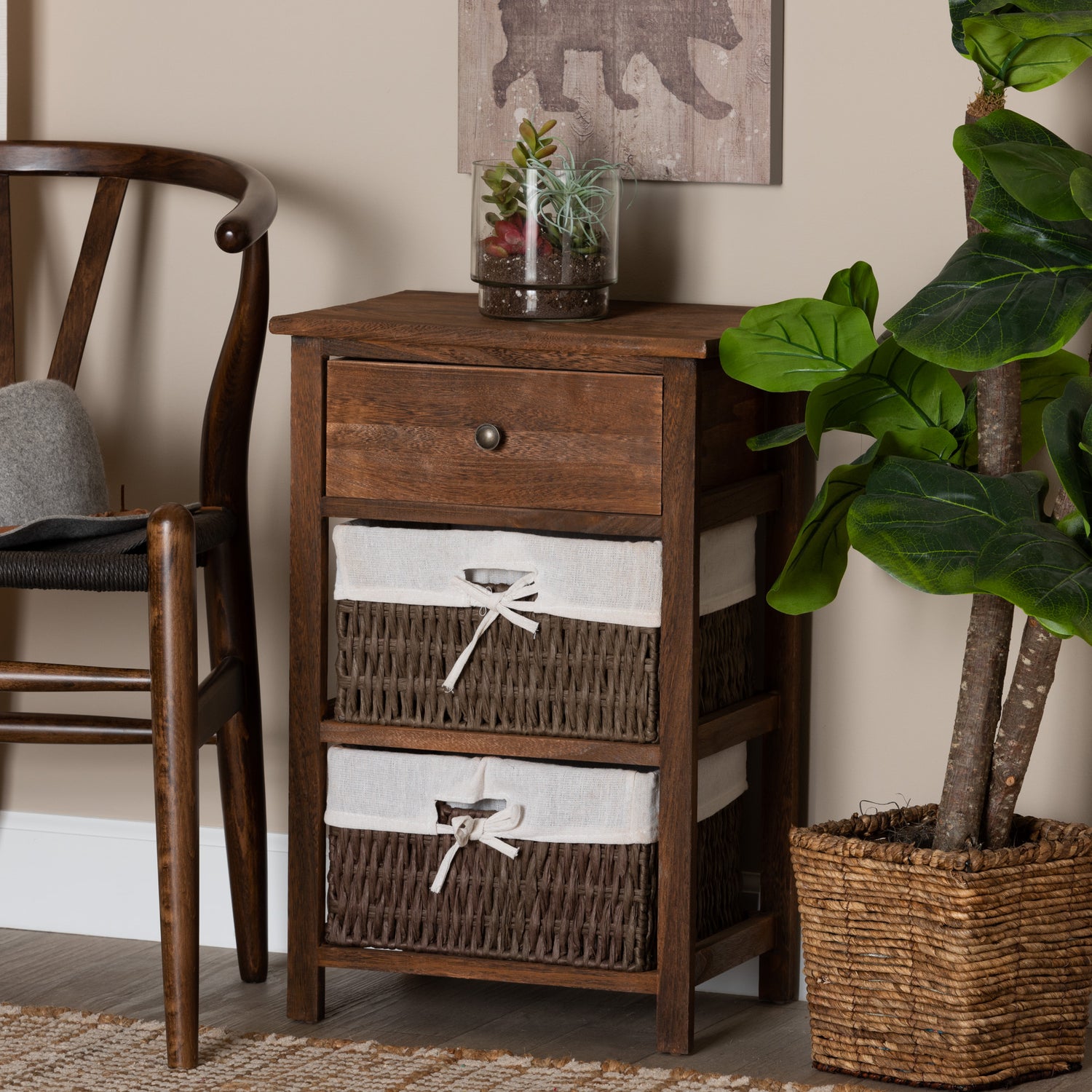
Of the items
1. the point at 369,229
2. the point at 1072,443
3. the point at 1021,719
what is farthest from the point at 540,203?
the point at 1021,719

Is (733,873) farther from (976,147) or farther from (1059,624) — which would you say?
(976,147)

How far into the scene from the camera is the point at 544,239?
1821 millimetres

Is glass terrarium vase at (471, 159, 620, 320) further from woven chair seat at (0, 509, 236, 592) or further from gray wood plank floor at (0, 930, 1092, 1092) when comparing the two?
gray wood plank floor at (0, 930, 1092, 1092)

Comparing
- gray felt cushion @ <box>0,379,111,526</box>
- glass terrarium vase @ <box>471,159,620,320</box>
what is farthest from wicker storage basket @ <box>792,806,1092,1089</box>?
gray felt cushion @ <box>0,379,111,526</box>

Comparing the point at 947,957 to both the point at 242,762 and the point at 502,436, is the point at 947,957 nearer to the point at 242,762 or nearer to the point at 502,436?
the point at 502,436

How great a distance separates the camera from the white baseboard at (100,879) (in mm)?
2193

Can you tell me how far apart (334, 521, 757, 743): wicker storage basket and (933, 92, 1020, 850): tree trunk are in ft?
0.84

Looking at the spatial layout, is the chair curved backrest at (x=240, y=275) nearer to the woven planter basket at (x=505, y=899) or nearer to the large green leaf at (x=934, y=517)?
the woven planter basket at (x=505, y=899)

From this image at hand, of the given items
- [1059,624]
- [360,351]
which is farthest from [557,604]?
[1059,624]

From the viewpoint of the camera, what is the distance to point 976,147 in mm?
1565

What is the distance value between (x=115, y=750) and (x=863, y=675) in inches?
36.6

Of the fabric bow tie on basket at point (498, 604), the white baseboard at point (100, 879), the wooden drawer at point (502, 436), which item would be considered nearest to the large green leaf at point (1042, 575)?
the wooden drawer at point (502, 436)

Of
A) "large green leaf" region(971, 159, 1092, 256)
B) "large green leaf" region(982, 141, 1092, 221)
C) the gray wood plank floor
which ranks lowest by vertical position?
the gray wood plank floor

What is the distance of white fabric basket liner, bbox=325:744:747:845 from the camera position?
178 centimetres
